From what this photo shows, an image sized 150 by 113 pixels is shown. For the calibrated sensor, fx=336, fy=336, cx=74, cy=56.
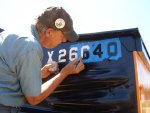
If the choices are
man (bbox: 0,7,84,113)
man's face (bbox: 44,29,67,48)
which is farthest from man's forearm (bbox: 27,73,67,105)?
man's face (bbox: 44,29,67,48)

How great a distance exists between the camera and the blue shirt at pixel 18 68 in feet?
7.20

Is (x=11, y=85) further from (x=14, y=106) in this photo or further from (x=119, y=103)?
(x=119, y=103)

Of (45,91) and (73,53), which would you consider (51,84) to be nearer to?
(45,91)

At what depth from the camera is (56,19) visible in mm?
2396

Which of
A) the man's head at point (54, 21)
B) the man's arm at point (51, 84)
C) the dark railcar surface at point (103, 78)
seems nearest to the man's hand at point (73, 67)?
the man's arm at point (51, 84)

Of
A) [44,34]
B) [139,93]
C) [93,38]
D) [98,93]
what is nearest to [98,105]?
[98,93]

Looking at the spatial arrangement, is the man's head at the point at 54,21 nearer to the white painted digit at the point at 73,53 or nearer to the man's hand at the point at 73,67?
the man's hand at the point at 73,67

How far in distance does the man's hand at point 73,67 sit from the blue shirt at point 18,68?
19.0 inches

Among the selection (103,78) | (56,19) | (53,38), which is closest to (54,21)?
(56,19)

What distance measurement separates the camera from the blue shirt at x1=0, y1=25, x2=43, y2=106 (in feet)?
7.20

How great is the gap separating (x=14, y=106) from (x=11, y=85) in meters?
0.14

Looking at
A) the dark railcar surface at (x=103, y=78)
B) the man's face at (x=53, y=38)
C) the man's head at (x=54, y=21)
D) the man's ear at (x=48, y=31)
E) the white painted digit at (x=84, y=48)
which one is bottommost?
the dark railcar surface at (x=103, y=78)

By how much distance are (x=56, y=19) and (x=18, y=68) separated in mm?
453

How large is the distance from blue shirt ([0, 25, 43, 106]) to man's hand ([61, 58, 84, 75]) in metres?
0.48
